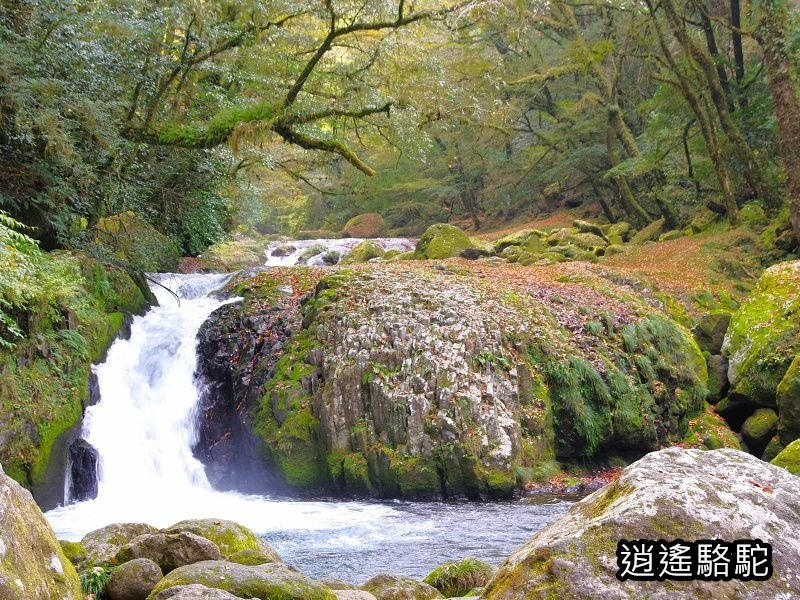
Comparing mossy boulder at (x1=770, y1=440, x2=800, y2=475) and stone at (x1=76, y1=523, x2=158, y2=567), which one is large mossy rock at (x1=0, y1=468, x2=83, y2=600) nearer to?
stone at (x1=76, y1=523, x2=158, y2=567)

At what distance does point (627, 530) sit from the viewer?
2.34m

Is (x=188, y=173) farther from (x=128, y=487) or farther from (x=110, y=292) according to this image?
(x=128, y=487)

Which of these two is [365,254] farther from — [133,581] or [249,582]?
[249,582]

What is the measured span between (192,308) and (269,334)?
2.49 m

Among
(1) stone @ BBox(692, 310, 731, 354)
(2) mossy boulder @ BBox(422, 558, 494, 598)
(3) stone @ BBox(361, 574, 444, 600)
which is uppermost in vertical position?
(1) stone @ BBox(692, 310, 731, 354)

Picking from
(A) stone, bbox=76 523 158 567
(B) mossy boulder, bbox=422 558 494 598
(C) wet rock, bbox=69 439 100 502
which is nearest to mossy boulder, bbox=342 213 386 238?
(C) wet rock, bbox=69 439 100 502

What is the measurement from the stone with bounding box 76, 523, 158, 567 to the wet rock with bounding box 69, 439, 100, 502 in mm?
4029

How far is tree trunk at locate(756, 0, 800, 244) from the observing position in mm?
13781

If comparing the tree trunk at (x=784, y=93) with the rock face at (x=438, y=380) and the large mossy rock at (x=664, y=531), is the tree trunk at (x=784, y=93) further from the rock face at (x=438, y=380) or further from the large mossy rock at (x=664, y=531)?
the large mossy rock at (x=664, y=531)

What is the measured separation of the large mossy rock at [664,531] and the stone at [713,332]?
1110cm

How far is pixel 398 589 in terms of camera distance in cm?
448

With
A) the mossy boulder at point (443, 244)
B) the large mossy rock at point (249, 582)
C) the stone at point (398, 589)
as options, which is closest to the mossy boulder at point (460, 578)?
the stone at point (398, 589)

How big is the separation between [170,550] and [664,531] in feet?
11.1

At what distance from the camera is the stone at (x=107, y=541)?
447cm
